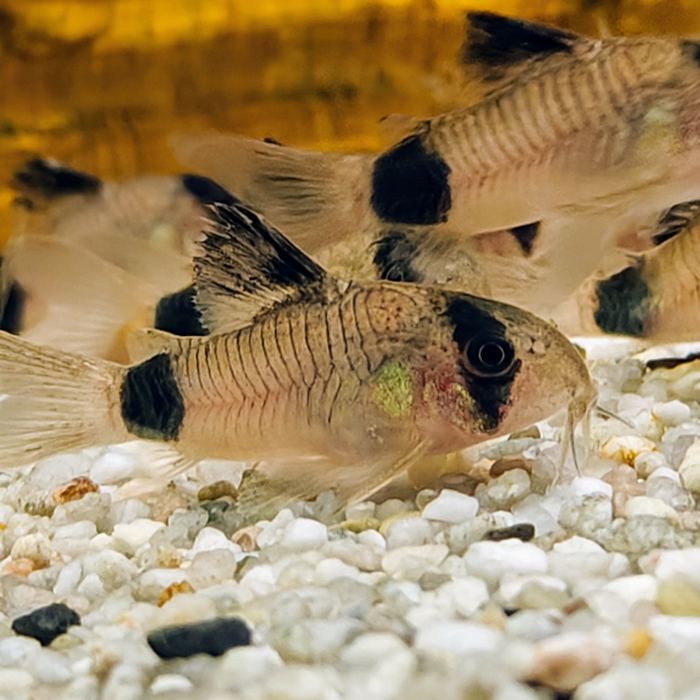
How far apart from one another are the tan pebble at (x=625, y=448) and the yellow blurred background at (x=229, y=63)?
243cm

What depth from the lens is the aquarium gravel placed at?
1323 millimetres

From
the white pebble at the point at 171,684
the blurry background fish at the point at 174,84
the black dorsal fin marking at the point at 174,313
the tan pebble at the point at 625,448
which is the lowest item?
the white pebble at the point at 171,684

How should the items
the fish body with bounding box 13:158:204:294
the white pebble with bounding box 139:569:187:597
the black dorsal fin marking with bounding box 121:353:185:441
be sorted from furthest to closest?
1. the fish body with bounding box 13:158:204:294
2. the black dorsal fin marking with bounding box 121:353:185:441
3. the white pebble with bounding box 139:569:187:597

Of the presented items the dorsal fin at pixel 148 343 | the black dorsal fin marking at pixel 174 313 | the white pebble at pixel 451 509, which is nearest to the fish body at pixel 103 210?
the black dorsal fin marking at pixel 174 313

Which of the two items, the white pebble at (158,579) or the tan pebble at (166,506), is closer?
the white pebble at (158,579)

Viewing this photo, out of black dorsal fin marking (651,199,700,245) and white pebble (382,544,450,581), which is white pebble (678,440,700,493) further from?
black dorsal fin marking (651,199,700,245)

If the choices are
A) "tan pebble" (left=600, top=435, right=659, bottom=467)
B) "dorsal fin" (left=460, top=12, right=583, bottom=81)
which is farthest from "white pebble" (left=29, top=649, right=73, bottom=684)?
"dorsal fin" (left=460, top=12, right=583, bottom=81)

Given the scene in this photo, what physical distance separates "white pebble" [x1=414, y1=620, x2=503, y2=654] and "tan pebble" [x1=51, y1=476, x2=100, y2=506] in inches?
70.2

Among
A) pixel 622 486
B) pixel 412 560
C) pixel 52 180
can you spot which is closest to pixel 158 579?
pixel 412 560

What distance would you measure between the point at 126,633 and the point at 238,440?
1024 millimetres

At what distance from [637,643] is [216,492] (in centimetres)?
176

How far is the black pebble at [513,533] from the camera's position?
2.12 m

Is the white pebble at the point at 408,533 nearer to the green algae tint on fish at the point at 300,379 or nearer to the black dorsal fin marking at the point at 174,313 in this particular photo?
the green algae tint on fish at the point at 300,379

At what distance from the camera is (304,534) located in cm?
228
